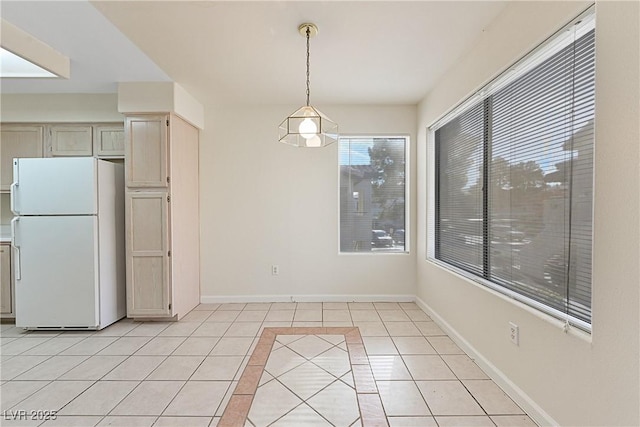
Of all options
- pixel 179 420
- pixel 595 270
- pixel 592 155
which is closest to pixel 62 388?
pixel 179 420

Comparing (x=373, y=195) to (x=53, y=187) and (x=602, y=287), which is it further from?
(x=53, y=187)

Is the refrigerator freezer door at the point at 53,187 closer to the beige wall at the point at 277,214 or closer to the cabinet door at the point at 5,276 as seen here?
the cabinet door at the point at 5,276

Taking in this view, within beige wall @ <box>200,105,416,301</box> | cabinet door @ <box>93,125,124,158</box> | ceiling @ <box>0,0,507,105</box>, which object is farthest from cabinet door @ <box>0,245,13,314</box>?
beige wall @ <box>200,105,416,301</box>

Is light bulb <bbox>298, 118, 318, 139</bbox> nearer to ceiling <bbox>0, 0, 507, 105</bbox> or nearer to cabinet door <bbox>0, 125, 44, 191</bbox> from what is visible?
ceiling <bbox>0, 0, 507, 105</bbox>

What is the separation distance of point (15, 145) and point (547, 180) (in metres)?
5.19

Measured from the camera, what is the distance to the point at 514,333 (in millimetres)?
1932

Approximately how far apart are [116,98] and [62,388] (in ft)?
9.93

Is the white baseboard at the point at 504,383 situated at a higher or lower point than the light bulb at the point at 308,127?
lower

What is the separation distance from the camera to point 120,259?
3.36 metres

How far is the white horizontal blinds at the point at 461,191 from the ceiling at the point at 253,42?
606 mm

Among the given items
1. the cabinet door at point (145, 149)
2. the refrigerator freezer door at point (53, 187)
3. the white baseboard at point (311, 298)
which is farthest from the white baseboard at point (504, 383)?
the refrigerator freezer door at point (53, 187)

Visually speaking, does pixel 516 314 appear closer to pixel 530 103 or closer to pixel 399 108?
pixel 530 103

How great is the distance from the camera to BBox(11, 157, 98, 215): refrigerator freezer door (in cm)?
295

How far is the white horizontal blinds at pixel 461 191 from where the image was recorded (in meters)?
2.53
